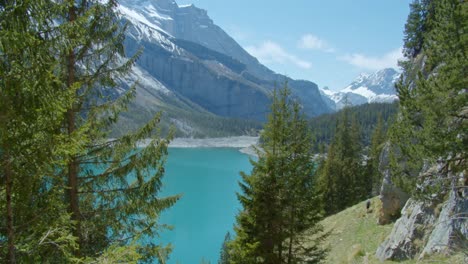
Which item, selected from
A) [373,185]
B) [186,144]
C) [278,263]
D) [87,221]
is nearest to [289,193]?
[278,263]

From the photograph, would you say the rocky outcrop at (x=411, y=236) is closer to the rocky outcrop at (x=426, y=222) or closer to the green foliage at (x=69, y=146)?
the rocky outcrop at (x=426, y=222)

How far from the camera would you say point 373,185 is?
1681 inches

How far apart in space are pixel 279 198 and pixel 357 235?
10953 mm

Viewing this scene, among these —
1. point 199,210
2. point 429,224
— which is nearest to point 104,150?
point 429,224

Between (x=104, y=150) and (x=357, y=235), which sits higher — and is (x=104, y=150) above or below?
above

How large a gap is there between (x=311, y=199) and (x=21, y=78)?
10701 mm

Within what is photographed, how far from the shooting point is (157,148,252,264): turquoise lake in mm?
47688

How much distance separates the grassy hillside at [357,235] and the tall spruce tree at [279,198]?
1887mm

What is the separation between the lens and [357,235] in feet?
66.8

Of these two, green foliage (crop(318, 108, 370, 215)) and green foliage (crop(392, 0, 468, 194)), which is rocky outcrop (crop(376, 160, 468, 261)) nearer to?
green foliage (crop(392, 0, 468, 194))

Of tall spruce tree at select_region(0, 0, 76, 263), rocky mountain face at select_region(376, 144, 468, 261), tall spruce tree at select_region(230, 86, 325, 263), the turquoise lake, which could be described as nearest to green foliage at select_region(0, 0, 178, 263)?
tall spruce tree at select_region(0, 0, 76, 263)

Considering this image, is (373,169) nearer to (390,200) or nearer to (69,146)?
(390,200)

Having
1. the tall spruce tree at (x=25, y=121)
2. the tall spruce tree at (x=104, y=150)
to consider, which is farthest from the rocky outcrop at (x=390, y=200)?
the tall spruce tree at (x=25, y=121)

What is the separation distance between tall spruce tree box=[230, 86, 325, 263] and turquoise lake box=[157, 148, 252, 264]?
9.69 meters
